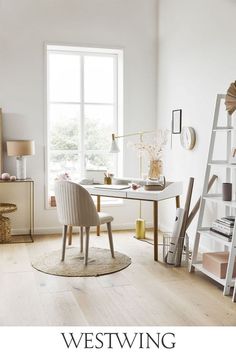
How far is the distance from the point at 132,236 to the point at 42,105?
2005 mm

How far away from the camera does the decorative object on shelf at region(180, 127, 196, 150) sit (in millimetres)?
5219

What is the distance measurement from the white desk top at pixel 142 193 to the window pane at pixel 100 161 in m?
1.23

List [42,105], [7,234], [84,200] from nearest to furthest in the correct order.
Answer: [84,200] → [7,234] → [42,105]

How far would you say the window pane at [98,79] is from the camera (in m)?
6.39

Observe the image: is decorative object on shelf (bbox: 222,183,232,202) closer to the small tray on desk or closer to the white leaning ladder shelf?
the white leaning ladder shelf

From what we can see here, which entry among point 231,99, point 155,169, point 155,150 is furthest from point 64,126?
point 231,99

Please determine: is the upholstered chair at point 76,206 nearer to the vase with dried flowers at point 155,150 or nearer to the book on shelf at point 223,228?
the book on shelf at point 223,228

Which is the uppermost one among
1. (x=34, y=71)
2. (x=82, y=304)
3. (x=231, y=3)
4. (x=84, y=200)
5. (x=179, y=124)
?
(x=231, y=3)

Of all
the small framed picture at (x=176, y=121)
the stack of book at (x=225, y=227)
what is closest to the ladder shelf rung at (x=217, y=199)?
the stack of book at (x=225, y=227)

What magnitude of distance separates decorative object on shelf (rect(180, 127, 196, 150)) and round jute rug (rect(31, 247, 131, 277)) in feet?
4.67

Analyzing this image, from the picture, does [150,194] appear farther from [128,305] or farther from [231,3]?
[231,3]
